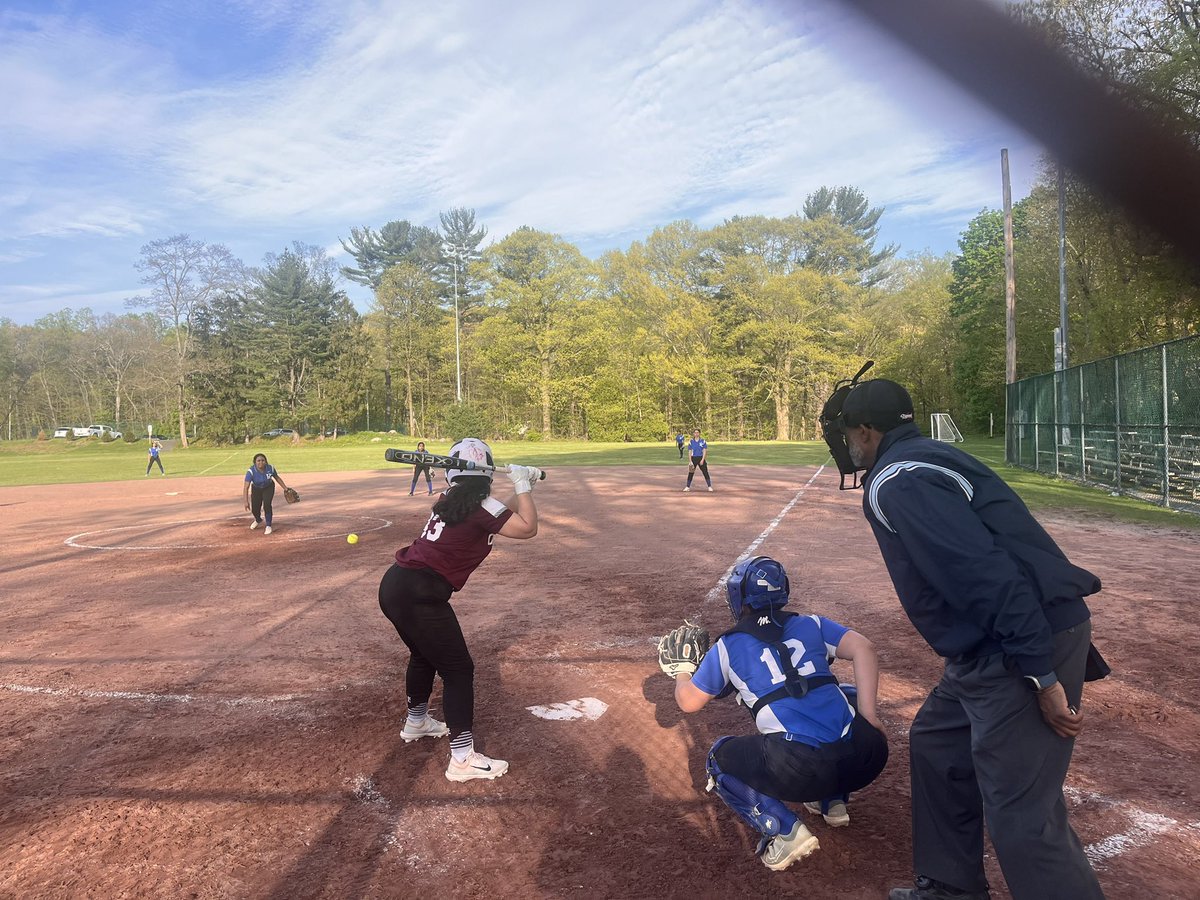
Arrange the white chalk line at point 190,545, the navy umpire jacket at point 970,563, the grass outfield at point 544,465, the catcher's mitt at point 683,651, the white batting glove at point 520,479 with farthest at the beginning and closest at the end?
the grass outfield at point 544,465
the white chalk line at point 190,545
the white batting glove at point 520,479
the catcher's mitt at point 683,651
the navy umpire jacket at point 970,563

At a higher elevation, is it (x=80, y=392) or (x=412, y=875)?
(x=80, y=392)

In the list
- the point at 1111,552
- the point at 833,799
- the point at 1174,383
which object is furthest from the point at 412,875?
the point at 1174,383

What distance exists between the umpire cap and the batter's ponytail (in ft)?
7.63

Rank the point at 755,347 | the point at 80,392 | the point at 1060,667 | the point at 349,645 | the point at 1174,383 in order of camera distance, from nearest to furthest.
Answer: the point at 1060,667 < the point at 349,645 < the point at 1174,383 < the point at 755,347 < the point at 80,392

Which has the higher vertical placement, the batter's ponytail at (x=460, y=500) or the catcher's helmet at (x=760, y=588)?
the batter's ponytail at (x=460, y=500)

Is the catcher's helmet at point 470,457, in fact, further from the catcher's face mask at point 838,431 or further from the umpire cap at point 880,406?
the umpire cap at point 880,406

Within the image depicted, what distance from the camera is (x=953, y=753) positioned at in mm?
2900

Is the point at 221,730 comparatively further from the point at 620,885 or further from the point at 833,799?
the point at 833,799

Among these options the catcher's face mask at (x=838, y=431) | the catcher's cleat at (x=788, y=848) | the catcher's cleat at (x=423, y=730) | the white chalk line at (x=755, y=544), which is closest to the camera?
the catcher's face mask at (x=838, y=431)

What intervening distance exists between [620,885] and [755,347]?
5998 centimetres

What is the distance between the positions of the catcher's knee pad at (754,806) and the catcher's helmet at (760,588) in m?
0.72

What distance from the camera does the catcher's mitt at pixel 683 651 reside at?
11.8 ft

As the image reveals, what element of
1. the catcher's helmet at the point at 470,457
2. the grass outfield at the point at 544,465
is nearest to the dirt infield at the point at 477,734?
the catcher's helmet at the point at 470,457

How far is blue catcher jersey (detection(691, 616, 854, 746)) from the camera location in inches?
132
